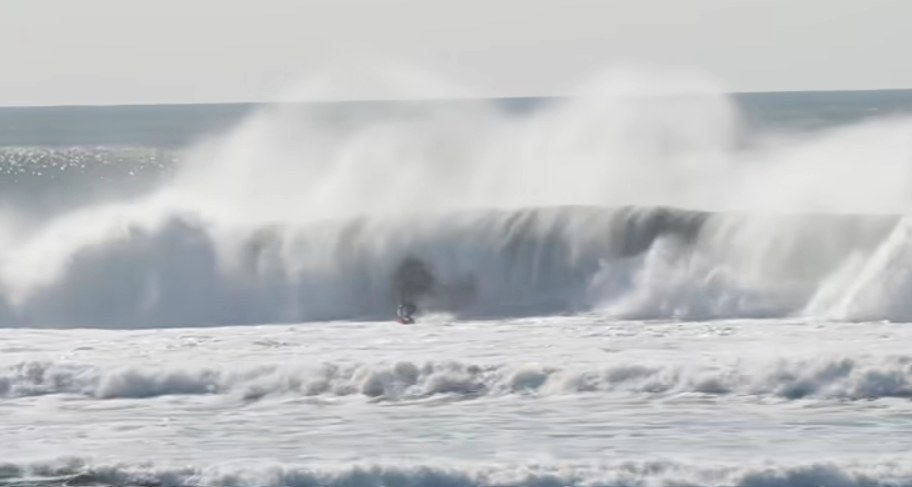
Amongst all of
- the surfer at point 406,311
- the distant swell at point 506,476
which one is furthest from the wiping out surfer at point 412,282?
the distant swell at point 506,476

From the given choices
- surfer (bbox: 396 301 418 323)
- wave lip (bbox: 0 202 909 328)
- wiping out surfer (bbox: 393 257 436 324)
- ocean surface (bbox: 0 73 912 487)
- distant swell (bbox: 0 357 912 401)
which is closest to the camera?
ocean surface (bbox: 0 73 912 487)

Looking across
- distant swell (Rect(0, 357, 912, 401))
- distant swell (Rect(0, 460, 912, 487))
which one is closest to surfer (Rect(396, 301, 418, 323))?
distant swell (Rect(0, 357, 912, 401))

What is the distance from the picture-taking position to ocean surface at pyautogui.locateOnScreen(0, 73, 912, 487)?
16.5 metres

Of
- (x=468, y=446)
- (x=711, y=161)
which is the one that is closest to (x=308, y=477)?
(x=468, y=446)

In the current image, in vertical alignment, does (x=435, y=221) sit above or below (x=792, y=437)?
above

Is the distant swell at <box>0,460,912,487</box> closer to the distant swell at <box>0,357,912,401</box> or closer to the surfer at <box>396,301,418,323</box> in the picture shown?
the distant swell at <box>0,357,912,401</box>

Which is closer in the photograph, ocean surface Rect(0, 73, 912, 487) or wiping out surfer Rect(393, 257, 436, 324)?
ocean surface Rect(0, 73, 912, 487)

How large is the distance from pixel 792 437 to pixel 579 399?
2.73 m

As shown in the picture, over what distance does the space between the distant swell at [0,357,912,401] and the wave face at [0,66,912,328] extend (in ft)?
18.4

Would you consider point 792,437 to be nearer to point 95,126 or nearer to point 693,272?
point 693,272

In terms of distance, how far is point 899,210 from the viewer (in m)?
30.5

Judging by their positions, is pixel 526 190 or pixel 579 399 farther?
pixel 526 190

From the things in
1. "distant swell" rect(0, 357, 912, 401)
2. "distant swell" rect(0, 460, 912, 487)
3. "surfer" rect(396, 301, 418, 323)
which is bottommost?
"distant swell" rect(0, 460, 912, 487)

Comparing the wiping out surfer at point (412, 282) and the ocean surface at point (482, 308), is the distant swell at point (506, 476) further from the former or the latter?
the wiping out surfer at point (412, 282)
